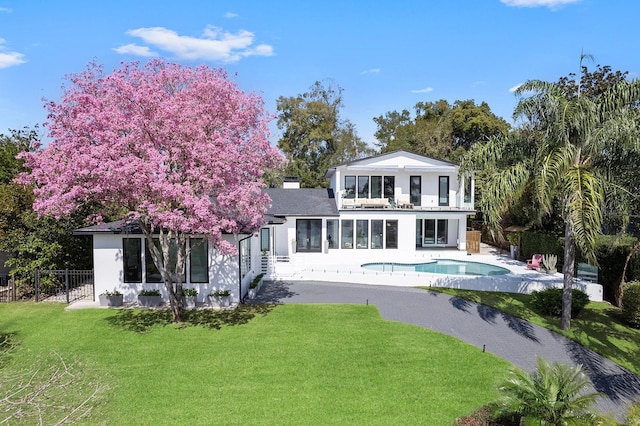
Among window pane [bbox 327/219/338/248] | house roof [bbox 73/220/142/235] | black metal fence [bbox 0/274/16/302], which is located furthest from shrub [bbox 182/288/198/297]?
window pane [bbox 327/219/338/248]

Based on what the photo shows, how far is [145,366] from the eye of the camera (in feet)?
39.5

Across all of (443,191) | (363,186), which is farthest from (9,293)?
(443,191)

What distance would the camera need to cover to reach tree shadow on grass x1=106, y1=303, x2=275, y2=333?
16003 mm

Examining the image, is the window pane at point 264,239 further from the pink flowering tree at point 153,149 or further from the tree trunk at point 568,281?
the tree trunk at point 568,281

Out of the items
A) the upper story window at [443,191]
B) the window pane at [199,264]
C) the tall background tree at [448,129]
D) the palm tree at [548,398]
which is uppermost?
the tall background tree at [448,129]

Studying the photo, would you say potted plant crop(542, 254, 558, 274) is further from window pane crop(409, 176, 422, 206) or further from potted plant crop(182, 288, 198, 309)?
potted plant crop(182, 288, 198, 309)

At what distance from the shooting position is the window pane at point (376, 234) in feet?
104

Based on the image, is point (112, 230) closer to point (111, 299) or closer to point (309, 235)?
point (111, 299)

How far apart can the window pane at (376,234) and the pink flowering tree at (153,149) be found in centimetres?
1780

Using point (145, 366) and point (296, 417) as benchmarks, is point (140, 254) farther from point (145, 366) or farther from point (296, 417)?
point (296, 417)

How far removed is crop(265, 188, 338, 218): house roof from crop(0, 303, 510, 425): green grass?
13.4 m

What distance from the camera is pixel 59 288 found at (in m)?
20.9

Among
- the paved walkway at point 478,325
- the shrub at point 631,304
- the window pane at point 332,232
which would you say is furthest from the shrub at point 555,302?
the window pane at point 332,232

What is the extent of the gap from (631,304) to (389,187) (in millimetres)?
18817
